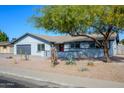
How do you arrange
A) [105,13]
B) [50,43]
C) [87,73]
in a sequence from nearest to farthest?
1. [87,73]
2. [105,13]
3. [50,43]

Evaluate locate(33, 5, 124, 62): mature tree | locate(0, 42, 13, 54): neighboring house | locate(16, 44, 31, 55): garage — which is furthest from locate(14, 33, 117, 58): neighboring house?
locate(33, 5, 124, 62): mature tree

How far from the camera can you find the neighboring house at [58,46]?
93.6ft

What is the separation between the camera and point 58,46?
30531mm

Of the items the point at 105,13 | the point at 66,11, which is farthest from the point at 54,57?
the point at 105,13

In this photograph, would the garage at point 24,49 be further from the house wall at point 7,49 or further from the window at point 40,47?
the house wall at point 7,49

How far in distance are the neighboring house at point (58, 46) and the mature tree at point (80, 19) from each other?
642 centimetres

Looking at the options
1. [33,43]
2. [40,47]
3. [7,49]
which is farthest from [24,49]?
[7,49]

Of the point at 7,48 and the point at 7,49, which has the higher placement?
the point at 7,48

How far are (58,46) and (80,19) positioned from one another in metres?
12.4

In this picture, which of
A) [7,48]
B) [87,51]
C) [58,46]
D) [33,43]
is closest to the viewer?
[33,43]

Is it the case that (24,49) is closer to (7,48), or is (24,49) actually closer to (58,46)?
(7,48)
